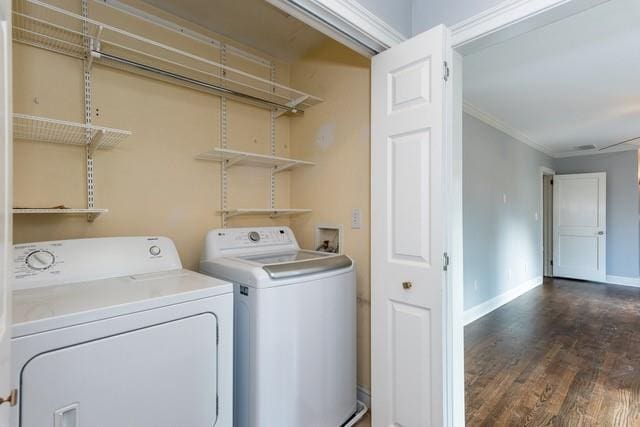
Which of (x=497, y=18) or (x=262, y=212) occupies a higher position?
(x=497, y=18)

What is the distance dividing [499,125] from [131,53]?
4063mm

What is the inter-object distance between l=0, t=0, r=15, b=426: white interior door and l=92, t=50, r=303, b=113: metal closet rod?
1045mm

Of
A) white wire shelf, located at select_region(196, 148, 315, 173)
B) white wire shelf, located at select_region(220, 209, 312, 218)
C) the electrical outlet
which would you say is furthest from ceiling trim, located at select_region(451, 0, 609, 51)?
white wire shelf, located at select_region(220, 209, 312, 218)

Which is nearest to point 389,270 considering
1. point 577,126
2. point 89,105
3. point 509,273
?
point 89,105

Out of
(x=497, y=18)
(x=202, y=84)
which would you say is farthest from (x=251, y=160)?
(x=497, y=18)

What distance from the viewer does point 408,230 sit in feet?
4.86

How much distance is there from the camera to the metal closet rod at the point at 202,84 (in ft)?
5.14

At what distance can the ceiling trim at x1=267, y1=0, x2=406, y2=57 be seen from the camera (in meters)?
1.22

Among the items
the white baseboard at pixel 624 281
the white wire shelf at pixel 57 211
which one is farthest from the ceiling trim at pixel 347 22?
the white baseboard at pixel 624 281

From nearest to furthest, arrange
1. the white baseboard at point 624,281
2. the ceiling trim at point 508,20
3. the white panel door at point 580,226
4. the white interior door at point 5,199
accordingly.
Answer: the white interior door at point 5,199 < the ceiling trim at point 508,20 < the white baseboard at point 624,281 < the white panel door at point 580,226

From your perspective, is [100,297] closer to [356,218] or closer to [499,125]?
[356,218]

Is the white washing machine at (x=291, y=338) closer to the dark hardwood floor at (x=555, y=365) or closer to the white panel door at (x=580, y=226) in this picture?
the dark hardwood floor at (x=555, y=365)

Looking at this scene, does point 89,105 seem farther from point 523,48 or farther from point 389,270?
point 523,48

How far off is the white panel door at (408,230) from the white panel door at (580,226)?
581 centimetres
